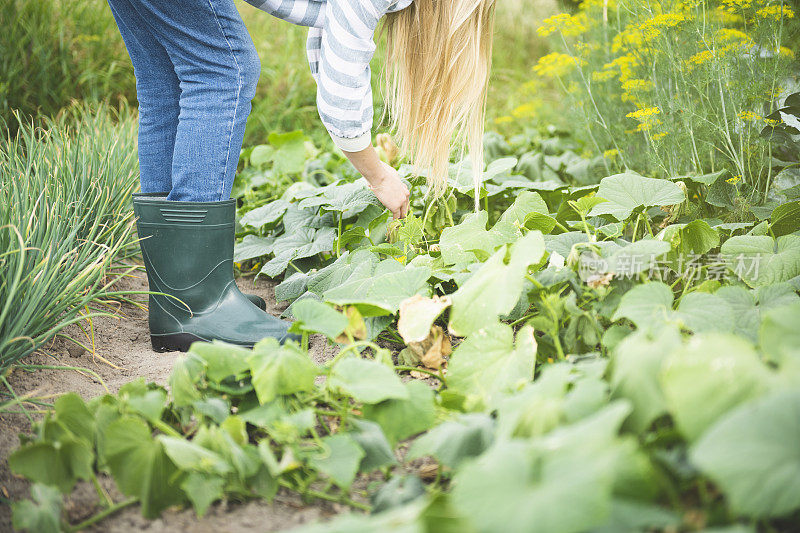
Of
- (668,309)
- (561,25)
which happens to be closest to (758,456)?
(668,309)

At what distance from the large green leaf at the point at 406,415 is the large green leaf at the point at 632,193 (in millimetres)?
674

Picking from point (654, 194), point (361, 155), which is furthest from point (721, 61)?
Answer: point (361, 155)

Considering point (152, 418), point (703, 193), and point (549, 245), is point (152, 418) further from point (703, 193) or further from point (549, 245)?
point (703, 193)

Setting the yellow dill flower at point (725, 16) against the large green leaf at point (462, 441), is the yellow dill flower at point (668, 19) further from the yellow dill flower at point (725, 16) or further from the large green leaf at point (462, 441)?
the large green leaf at point (462, 441)

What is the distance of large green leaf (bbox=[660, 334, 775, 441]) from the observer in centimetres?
63

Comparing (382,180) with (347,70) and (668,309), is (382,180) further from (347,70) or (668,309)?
(668,309)

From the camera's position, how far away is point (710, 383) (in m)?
0.64

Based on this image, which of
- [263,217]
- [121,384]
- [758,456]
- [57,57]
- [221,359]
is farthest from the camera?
[57,57]

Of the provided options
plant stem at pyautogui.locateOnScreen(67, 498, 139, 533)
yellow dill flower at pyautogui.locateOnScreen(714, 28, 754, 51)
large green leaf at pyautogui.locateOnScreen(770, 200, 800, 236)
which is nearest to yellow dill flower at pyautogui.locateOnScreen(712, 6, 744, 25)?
yellow dill flower at pyautogui.locateOnScreen(714, 28, 754, 51)

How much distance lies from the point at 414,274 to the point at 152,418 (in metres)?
0.58

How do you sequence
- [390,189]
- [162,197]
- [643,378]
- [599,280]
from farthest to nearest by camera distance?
[390,189], [162,197], [599,280], [643,378]

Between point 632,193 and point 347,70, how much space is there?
688 mm

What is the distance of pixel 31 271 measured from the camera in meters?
1.12

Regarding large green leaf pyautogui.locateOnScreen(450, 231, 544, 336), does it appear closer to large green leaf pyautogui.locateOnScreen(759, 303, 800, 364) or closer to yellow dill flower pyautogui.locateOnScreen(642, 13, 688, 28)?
large green leaf pyautogui.locateOnScreen(759, 303, 800, 364)
